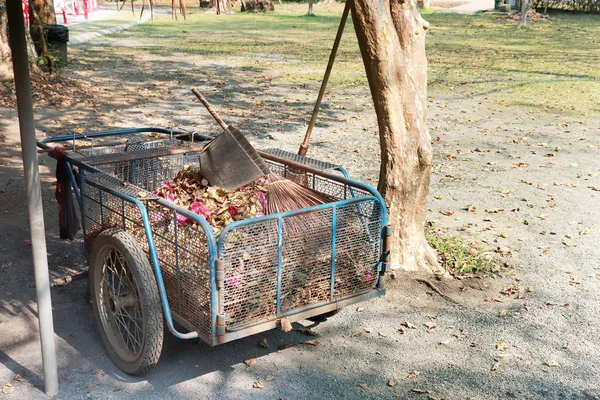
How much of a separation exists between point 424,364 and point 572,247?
2767 millimetres

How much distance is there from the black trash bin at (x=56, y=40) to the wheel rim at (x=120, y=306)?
11523mm

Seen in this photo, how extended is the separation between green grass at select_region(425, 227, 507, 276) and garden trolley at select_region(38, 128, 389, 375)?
61.4 inches

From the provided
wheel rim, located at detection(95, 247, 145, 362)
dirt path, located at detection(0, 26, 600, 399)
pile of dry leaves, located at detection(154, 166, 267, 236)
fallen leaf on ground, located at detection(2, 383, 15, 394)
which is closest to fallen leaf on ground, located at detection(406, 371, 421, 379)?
dirt path, located at detection(0, 26, 600, 399)

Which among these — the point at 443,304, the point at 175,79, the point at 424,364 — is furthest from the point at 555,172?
the point at 175,79

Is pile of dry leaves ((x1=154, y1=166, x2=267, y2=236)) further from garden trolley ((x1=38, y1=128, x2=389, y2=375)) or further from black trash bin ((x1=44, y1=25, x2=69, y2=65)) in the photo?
black trash bin ((x1=44, y1=25, x2=69, y2=65))

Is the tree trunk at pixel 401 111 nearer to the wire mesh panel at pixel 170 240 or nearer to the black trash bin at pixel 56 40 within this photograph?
the wire mesh panel at pixel 170 240

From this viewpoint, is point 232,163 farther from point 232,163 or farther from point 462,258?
point 462,258

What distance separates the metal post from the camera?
3.57 metres

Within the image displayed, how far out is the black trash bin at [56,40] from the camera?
15.2 metres

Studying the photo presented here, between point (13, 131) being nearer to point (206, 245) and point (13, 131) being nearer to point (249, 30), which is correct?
point (206, 245)

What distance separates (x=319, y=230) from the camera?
14.2 feet

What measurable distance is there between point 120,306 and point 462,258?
3140 millimetres

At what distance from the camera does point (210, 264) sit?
12.4 ft

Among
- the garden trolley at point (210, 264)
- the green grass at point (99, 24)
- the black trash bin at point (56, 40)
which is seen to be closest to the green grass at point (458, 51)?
the green grass at point (99, 24)
